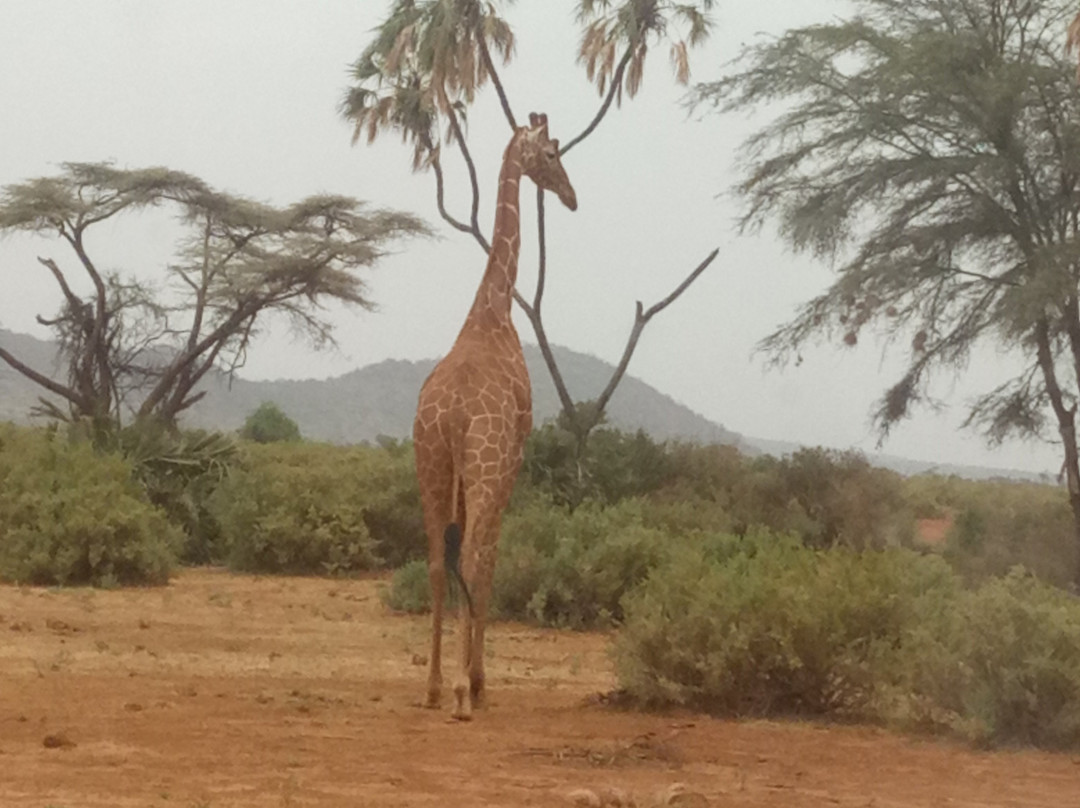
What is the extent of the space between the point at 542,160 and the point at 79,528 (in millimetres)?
7595

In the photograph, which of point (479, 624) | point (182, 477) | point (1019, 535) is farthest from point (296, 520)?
point (479, 624)

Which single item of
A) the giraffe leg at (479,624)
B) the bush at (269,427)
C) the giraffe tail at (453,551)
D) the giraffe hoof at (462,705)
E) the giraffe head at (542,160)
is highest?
the giraffe head at (542,160)

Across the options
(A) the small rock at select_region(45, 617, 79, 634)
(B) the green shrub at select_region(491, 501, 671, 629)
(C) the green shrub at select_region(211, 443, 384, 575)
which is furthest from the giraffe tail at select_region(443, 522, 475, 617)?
(C) the green shrub at select_region(211, 443, 384, 575)

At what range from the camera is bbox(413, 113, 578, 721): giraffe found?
7.20 meters

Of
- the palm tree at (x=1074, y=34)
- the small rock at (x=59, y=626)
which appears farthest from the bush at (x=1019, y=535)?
the small rock at (x=59, y=626)

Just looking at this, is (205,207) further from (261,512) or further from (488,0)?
(261,512)

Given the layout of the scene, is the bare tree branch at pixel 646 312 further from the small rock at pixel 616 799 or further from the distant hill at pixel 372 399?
the small rock at pixel 616 799

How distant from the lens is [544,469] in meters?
18.0

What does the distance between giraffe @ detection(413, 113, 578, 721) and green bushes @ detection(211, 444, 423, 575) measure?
919cm

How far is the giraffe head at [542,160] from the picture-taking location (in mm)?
8469

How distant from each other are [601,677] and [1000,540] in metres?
8.05

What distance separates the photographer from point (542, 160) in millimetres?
8539

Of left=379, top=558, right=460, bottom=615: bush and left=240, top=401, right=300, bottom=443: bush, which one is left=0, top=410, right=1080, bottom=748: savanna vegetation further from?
left=240, top=401, right=300, bottom=443: bush

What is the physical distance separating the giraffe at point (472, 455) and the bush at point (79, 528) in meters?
7.45
